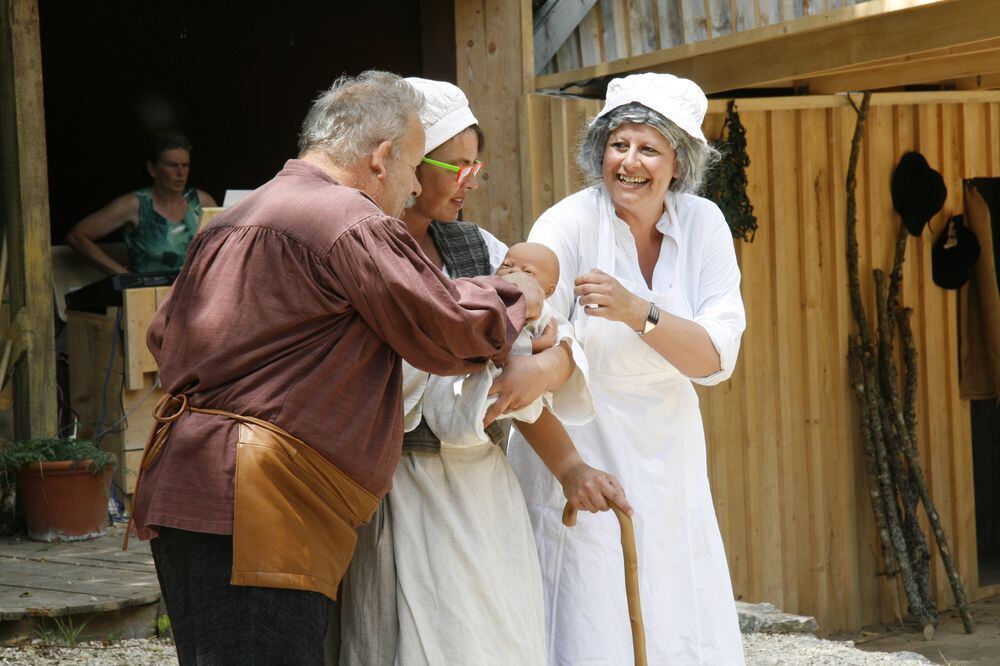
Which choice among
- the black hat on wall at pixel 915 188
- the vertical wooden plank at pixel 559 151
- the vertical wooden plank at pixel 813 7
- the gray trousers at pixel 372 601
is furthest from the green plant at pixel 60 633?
the black hat on wall at pixel 915 188

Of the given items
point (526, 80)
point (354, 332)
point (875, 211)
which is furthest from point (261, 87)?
point (354, 332)

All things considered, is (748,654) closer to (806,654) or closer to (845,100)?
(806,654)

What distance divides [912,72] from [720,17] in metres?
1.41

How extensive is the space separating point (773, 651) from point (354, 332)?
12.1 feet

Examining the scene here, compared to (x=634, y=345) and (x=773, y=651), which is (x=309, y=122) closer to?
(x=634, y=345)

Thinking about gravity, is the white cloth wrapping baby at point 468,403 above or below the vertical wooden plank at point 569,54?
below

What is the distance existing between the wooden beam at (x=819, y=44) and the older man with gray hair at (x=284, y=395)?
3557 mm

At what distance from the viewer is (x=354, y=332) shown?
7.55 feet

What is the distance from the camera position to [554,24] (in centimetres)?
677

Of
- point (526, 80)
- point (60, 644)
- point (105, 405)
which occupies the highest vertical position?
point (526, 80)

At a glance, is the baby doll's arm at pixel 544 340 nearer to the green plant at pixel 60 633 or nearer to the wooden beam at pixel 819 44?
the green plant at pixel 60 633

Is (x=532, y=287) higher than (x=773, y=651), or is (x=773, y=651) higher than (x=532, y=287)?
(x=532, y=287)

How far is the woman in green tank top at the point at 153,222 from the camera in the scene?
7043 mm

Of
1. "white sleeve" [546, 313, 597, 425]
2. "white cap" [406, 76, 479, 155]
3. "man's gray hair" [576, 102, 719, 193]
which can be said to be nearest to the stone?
"man's gray hair" [576, 102, 719, 193]
